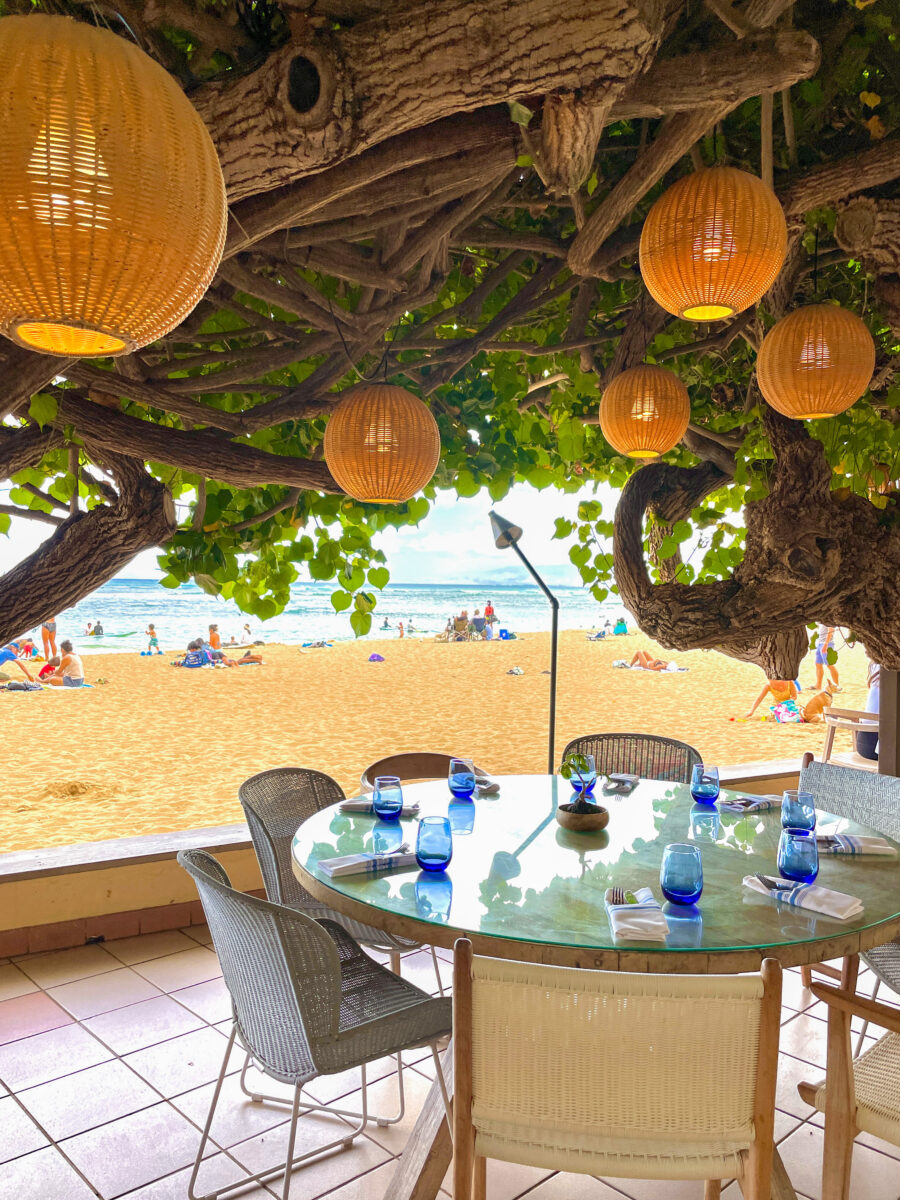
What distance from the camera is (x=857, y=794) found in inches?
117

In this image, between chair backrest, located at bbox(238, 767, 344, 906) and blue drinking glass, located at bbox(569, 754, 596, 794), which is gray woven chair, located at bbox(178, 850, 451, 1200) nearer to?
chair backrest, located at bbox(238, 767, 344, 906)

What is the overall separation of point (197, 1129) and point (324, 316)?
2.26 metres

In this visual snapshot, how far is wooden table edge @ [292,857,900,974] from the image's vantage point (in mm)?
1628

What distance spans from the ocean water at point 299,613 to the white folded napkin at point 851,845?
77.1 ft

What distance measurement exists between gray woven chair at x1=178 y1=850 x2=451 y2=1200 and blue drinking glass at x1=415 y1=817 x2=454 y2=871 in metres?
0.28

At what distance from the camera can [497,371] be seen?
349cm

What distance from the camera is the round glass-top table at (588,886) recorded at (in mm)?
1663

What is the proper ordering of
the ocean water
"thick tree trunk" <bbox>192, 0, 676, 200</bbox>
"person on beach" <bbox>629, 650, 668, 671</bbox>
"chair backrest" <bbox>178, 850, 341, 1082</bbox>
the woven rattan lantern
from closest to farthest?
the woven rattan lantern, "thick tree trunk" <bbox>192, 0, 676, 200</bbox>, "chair backrest" <bbox>178, 850, 341, 1082</bbox>, "person on beach" <bbox>629, 650, 668, 671</bbox>, the ocean water

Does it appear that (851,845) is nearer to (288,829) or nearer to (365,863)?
(365,863)

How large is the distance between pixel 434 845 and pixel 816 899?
2.72ft

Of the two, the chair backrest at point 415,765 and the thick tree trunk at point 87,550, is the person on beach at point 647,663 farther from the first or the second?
the thick tree trunk at point 87,550

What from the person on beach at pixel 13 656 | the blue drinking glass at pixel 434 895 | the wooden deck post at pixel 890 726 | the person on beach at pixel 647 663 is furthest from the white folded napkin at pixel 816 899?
the person on beach at pixel 13 656

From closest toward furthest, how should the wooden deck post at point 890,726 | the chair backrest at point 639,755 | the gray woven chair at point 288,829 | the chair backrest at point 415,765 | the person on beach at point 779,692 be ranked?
the gray woven chair at point 288,829
the chair backrest at point 415,765
the chair backrest at point 639,755
the wooden deck post at point 890,726
the person on beach at point 779,692

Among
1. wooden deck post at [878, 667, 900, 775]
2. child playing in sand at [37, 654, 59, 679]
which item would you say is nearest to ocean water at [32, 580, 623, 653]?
child playing in sand at [37, 654, 59, 679]
